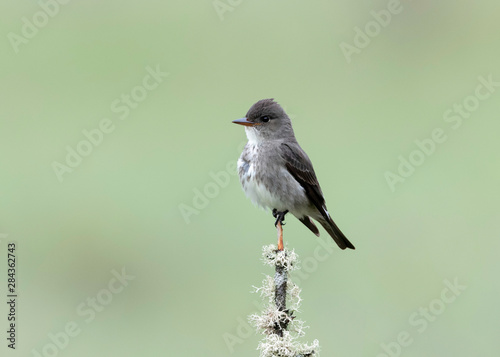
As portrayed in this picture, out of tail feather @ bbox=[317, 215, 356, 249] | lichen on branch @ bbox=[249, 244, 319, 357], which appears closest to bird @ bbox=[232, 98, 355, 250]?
tail feather @ bbox=[317, 215, 356, 249]

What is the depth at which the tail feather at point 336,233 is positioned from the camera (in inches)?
281

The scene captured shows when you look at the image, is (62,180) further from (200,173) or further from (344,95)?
(344,95)

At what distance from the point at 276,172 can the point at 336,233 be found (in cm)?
85

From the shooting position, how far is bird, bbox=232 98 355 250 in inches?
276

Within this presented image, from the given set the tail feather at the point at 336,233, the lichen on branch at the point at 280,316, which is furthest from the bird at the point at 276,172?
the lichen on branch at the point at 280,316

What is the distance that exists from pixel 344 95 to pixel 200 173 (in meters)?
4.74

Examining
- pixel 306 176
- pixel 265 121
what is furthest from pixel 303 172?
pixel 265 121

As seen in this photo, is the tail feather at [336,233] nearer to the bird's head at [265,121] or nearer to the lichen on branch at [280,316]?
the bird's head at [265,121]

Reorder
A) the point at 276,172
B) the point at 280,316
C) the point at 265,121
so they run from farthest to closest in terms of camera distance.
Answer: the point at 265,121 → the point at 276,172 → the point at 280,316

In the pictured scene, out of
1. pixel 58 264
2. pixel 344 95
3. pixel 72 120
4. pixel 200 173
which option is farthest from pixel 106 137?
pixel 344 95

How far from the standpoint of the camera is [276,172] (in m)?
7.05

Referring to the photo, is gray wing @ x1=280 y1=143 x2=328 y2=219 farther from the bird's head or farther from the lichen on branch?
the lichen on branch

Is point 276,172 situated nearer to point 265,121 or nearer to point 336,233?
point 265,121

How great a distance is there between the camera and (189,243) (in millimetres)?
11289
